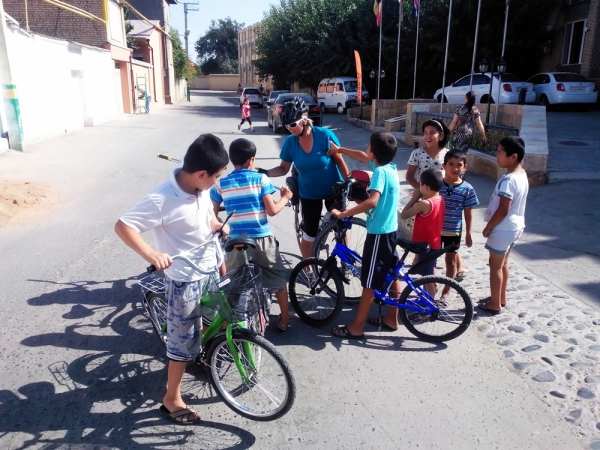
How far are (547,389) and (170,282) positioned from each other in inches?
101

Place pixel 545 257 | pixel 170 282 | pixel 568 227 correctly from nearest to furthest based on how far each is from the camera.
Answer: pixel 170 282 < pixel 545 257 < pixel 568 227

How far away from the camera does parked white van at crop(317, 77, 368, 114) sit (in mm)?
28156

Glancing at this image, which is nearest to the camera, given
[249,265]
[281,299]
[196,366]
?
[249,265]

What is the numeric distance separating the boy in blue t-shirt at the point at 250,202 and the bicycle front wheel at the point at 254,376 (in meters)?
0.62

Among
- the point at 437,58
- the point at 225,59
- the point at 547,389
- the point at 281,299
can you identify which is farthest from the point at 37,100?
the point at 225,59

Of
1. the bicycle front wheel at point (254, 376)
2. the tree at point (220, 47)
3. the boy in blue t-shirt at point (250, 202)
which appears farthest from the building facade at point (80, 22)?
the tree at point (220, 47)

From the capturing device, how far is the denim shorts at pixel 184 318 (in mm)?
2803

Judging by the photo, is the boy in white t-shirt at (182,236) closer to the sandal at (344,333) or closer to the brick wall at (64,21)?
the sandal at (344,333)

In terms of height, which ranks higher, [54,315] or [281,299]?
[281,299]

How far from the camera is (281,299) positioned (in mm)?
3975

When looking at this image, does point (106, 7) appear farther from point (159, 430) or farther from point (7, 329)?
point (159, 430)

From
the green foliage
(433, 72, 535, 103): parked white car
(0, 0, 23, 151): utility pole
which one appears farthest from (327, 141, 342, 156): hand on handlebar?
the green foliage

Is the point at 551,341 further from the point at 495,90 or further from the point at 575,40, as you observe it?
the point at 575,40

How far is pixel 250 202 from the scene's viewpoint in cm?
352
